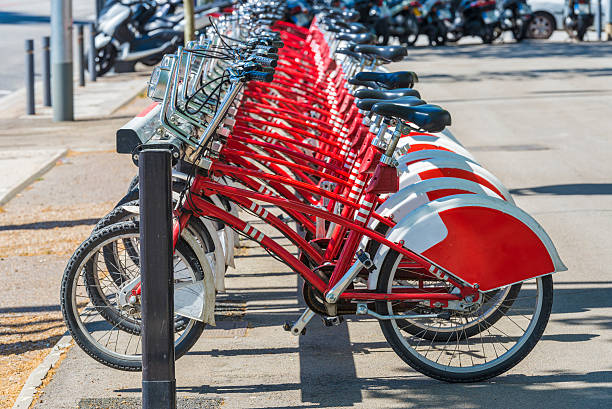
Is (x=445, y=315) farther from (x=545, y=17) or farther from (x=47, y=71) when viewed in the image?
(x=545, y=17)

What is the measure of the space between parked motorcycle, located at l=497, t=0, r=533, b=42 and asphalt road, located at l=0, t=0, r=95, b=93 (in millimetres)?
12465

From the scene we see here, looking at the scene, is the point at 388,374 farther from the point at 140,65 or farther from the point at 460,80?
the point at 140,65

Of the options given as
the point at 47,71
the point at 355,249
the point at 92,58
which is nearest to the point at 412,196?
the point at 355,249

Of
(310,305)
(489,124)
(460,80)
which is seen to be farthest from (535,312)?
(460,80)

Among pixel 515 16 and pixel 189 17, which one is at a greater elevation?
pixel 189 17

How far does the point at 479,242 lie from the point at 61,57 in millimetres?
9434

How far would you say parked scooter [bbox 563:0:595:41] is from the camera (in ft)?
83.1

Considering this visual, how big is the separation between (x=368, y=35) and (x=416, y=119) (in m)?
3.48

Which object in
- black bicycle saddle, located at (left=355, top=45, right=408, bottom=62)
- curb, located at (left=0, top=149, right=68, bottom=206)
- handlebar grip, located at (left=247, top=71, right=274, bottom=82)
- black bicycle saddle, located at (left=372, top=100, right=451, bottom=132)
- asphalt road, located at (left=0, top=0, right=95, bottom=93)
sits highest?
handlebar grip, located at (left=247, top=71, right=274, bottom=82)

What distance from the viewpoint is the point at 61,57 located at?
41.1 feet

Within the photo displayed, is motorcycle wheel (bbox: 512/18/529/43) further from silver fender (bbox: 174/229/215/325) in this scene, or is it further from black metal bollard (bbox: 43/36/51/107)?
silver fender (bbox: 174/229/215/325)

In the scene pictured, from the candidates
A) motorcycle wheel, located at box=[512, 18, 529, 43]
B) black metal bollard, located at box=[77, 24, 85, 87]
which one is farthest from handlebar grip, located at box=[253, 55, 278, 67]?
motorcycle wheel, located at box=[512, 18, 529, 43]

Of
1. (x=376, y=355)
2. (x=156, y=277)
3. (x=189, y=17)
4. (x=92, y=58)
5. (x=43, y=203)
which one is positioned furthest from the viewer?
(x=92, y=58)

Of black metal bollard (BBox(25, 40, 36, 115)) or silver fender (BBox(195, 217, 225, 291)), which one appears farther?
black metal bollard (BBox(25, 40, 36, 115))
